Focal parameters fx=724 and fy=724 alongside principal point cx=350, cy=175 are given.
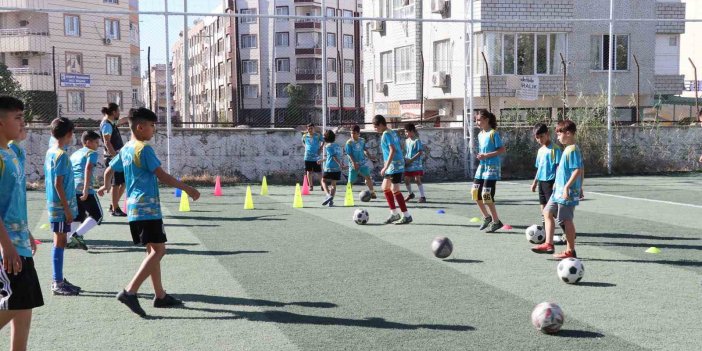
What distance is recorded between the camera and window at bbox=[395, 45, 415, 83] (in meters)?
37.5

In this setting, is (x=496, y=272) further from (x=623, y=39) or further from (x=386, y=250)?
(x=623, y=39)

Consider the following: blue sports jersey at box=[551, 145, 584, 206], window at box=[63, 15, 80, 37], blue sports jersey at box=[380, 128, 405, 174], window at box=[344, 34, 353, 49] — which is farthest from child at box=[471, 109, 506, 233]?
window at box=[344, 34, 353, 49]

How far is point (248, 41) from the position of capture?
61.4 meters

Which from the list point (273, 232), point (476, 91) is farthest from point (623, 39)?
point (273, 232)

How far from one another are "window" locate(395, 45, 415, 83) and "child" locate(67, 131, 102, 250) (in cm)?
2840

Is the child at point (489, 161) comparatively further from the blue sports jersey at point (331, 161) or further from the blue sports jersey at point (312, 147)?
the blue sports jersey at point (312, 147)

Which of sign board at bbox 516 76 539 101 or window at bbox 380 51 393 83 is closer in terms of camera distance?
sign board at bbox 516 76 539 101

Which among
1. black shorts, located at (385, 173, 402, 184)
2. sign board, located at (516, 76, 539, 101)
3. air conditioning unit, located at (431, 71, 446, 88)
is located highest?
air conditioning unit, located at (431, 71, 446, 88)

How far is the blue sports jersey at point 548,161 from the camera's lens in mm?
9969

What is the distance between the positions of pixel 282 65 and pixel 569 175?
58.2m

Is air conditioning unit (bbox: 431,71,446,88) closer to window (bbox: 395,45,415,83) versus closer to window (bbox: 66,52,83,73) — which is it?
window (bbox: 395,45,415,83)

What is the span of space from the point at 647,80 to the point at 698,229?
80.4 ft

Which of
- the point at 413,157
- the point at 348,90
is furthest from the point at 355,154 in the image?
the point at 348,90

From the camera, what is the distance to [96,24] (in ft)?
114
